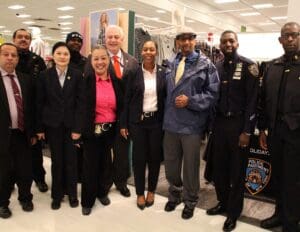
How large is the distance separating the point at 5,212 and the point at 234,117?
87.4 inches

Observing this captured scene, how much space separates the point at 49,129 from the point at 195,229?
1.62 metres

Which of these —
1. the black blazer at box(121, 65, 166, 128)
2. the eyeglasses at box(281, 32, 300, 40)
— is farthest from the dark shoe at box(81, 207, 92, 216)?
the eyeglasses at box(281, 32, 300, 40)

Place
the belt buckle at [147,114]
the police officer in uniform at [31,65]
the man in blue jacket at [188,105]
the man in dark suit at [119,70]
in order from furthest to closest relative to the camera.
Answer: the police officer in uniform at [31,65], the man in dark suit at [119,70], the belt buckle at [147,114], the man in blue jacket at [188,105]

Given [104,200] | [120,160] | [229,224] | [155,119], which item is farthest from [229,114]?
[104,200]

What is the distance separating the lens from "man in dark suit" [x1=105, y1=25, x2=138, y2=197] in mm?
3338

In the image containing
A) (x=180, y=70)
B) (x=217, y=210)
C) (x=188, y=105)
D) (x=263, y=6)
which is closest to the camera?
(x=188, y=105)

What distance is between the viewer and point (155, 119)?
3109 millimetres

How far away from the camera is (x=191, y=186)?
10.1ft

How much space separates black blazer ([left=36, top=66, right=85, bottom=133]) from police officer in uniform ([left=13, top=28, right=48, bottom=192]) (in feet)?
0.76

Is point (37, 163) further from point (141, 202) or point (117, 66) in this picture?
point (117, 66)

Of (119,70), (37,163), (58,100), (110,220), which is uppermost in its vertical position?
(119,70)

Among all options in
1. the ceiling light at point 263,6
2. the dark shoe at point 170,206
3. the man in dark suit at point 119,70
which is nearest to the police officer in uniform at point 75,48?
the man in dark suit at point 119,70

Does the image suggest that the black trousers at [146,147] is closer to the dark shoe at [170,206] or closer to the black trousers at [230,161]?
the dark shoe at [170,206]

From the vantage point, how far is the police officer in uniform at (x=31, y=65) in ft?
11.3
